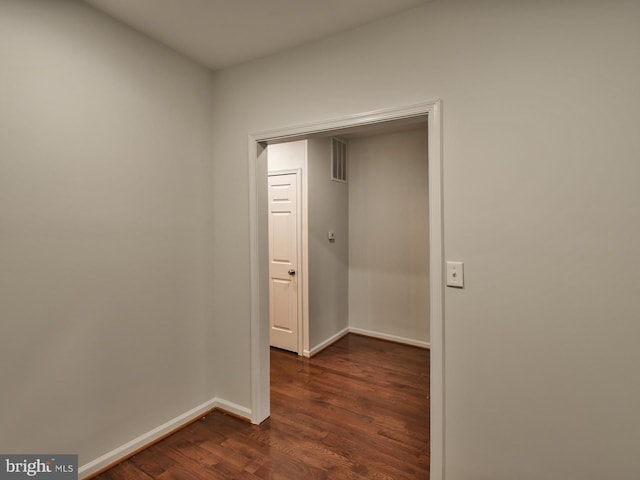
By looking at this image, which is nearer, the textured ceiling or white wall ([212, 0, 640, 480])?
white wall ([212, 0, 640, 480])

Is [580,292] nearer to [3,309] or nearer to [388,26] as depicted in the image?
[388,26]

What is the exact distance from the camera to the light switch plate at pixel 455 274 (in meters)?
1.67

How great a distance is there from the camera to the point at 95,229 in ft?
6.14

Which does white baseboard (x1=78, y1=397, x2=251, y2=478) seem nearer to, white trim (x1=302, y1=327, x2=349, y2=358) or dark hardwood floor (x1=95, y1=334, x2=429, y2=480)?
dark hardwood floor (x1=95, y1=334, x2=429, y2=480)

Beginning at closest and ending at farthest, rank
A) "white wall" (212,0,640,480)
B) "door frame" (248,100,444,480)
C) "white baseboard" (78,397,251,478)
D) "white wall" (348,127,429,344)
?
"white wall" (212,0,640,480)
"door frame" (248,100,444,480)
"white baseboard" (78,397,251,478)
"white wall" (348,127,429,344)

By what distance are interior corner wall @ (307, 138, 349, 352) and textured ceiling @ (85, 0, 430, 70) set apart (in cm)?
140

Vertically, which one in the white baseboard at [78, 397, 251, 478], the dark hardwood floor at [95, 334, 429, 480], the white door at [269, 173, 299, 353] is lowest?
the dark hardwood floor at [95, 334, 429, 480]

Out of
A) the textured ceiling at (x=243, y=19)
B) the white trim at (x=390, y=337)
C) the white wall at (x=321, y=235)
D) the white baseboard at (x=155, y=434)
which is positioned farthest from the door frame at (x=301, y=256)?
the textured ceiling at (x=243, y=19)

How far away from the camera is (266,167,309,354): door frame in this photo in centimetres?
353

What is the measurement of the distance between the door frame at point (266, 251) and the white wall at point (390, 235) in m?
2.09

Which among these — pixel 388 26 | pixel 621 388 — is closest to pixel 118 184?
pixel 388 26

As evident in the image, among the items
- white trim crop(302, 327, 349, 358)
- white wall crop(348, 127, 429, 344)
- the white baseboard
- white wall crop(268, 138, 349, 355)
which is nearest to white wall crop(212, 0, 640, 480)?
the white baseboard

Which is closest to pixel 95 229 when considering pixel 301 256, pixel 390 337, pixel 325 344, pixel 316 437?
pixel 316 437

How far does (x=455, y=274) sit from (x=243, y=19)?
1874mm
